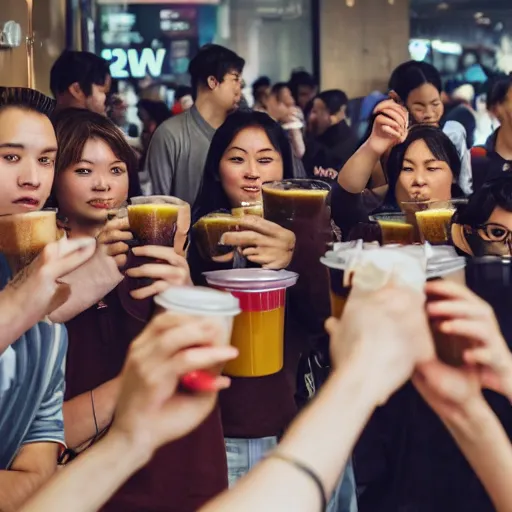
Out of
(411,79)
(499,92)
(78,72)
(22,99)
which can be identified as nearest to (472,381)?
(22,99)

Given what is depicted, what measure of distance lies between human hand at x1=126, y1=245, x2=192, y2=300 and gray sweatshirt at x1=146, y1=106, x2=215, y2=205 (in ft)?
4.09

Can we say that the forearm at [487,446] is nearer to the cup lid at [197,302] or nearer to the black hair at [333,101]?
the cup lid at [197,302]

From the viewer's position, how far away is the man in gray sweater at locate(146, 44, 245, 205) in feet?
8.53

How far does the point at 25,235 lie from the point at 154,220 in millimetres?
208

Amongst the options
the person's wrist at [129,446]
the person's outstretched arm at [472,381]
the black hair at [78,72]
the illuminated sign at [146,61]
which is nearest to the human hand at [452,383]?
the person's outstretched arm at [472,381]

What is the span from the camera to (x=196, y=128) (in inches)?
112

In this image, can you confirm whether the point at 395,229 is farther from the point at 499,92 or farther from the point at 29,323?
the point at 499,92

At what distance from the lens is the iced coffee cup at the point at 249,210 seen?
1536mm

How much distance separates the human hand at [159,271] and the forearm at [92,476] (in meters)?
0.30

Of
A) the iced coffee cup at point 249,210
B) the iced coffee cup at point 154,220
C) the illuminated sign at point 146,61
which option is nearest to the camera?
the iced coffee cup at point 154,220

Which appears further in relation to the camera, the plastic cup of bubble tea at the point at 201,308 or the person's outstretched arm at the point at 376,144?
the person's outstretched arm at the point at 376,144

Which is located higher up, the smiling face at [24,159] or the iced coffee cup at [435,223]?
the smiling face at [24,159]

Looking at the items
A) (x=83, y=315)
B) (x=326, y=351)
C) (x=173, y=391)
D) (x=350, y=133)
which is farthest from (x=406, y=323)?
(x=350, y=133)

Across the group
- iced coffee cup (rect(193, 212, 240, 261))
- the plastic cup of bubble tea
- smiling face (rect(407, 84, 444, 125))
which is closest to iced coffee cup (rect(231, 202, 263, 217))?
iced coffee cup (rect(193, 212, 240, 261))
